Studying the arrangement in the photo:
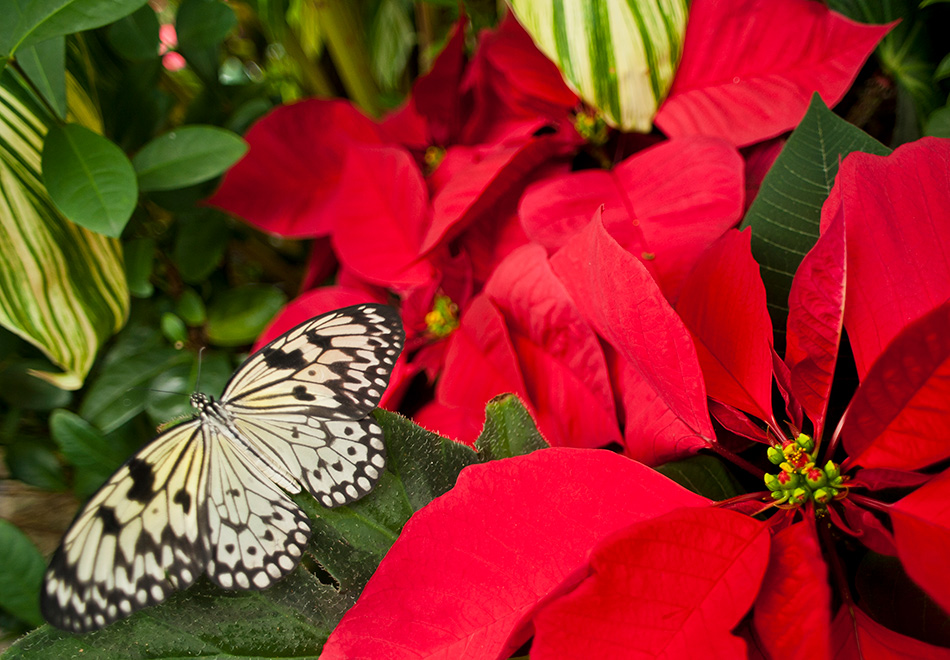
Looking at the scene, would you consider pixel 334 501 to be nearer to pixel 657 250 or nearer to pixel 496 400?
pixel 496 400

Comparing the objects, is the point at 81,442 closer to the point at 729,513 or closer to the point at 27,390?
the point at 27,390

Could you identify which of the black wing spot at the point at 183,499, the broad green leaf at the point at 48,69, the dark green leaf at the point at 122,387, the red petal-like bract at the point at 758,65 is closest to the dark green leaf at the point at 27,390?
the dark green leaf at the point at 122,387

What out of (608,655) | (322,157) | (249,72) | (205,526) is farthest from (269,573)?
(249,72)

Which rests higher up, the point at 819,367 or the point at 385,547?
the point at 819,367

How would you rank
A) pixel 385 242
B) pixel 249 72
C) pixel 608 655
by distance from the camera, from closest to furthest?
1. pixel 608 655
2. pixel 385 242
3. pixel 249 72

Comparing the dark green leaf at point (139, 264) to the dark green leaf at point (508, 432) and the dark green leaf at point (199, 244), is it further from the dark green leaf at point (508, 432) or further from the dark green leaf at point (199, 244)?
the dark green leaf at point (508, 432)
